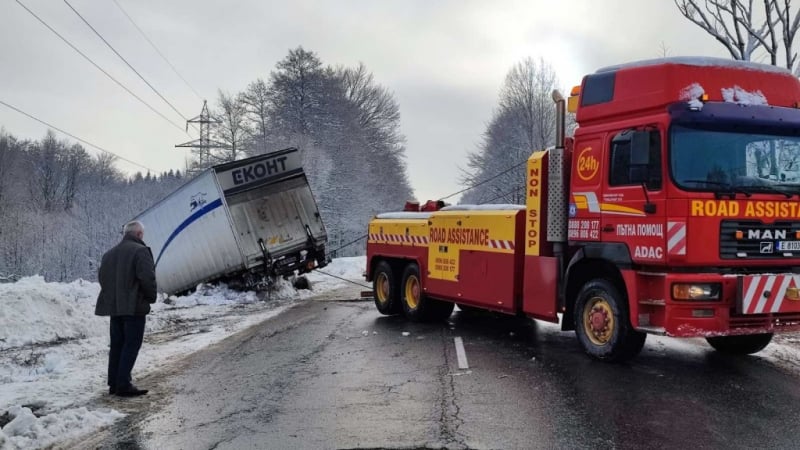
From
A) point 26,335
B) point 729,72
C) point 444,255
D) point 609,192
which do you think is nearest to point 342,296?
point 444,255

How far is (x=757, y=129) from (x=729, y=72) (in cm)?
74

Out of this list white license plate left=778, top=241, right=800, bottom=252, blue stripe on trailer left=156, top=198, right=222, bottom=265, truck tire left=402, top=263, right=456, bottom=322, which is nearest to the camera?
white license plate left=778, top=241, right=800, bottom=252

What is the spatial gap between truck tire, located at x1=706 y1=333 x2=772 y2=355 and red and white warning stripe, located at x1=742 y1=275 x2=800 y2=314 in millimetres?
1452

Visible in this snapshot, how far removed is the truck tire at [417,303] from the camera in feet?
39.3

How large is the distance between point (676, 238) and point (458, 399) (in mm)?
2875

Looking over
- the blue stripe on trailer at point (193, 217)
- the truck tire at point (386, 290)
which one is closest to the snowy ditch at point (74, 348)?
the blue stripe on trailer at point (193, 217)

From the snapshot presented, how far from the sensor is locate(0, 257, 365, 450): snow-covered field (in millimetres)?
5598

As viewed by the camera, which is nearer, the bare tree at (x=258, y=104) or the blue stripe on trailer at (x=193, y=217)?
the blue stripe on trailer at (x=193, y=217)

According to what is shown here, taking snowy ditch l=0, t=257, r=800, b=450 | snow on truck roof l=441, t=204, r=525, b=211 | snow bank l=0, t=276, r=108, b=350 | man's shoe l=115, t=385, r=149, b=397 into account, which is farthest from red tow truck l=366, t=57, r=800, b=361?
snow bank l=0, t=276, r=108, b=350

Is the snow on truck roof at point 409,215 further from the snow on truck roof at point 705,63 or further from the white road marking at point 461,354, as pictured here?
the snow on truck roof at point 705,63

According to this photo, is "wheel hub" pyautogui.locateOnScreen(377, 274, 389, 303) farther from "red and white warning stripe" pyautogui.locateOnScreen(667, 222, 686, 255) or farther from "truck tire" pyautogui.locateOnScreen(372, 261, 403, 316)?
"red and white warning stripe" pyautogui.locateOnScreen(667, 222, 686, 255)

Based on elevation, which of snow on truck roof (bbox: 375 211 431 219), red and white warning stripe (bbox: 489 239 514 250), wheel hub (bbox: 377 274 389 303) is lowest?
wheel hub (bbox: 377 274 389 303)

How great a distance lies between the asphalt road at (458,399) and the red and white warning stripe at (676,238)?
54.9 inches

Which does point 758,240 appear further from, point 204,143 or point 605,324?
point 204,143
